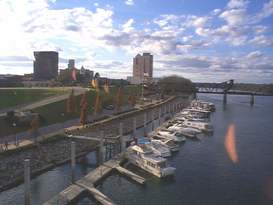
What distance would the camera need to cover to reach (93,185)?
41.9 meters

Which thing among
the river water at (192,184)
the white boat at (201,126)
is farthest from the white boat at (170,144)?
the white boat at (201,126)

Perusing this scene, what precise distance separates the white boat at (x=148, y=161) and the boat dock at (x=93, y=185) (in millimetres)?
2431

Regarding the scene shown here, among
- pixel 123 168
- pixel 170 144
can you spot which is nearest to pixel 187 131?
pixel 170 144

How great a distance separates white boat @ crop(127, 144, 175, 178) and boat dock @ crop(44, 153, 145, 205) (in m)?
2.43

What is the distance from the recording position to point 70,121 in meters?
77.9

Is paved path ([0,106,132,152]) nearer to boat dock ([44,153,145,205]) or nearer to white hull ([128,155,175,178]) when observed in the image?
boat dock ([44,153,145,205])

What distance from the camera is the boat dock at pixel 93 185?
37.1m

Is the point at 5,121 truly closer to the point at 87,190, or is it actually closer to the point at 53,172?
the point at 53,172

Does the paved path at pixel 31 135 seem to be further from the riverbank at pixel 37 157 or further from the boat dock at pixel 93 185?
the boat dock at pixel 93 185

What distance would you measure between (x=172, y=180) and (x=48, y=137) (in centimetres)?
2423

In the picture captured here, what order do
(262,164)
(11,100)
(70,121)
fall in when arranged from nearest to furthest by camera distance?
(262,164) < (70,121) < (11,100)

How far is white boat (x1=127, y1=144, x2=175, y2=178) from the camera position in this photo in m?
47.3

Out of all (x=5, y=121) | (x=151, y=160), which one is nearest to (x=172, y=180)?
(x=151, y=160)

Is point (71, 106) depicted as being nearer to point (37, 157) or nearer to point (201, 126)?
point (201, 126)
